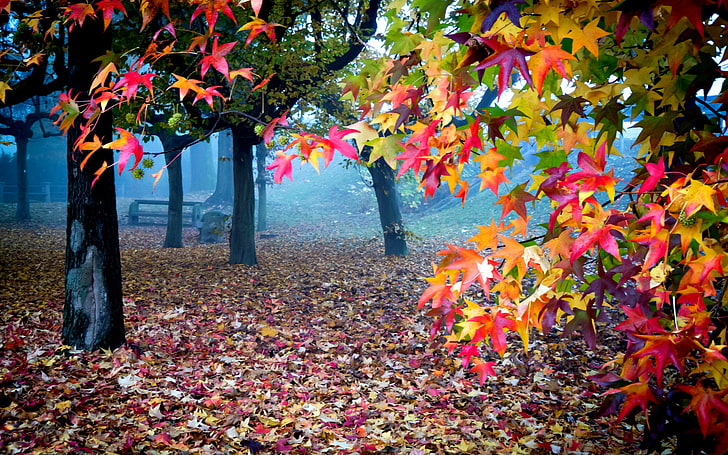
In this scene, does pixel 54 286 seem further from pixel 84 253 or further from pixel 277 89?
pixel 277 89

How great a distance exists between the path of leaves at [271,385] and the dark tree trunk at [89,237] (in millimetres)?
257

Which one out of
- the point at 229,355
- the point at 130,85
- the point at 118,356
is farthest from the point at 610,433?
the point at 118,356

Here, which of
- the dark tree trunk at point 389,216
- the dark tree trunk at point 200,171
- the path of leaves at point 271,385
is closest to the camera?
the path of leaves at point 271,385

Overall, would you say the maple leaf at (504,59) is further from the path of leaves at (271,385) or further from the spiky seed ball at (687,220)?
the path of leaves at (271,385)

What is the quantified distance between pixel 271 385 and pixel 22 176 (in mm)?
17992

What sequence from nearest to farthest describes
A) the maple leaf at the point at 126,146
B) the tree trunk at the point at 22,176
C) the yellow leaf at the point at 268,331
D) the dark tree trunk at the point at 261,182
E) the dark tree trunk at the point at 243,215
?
the maple leaf at the point at 126,146
the yellow leaf at the point at 268,331
the dark tree trunk at the point at 243,215
the tree trunk at the point at 22,176
the dark tree trunk at the point at 261,182

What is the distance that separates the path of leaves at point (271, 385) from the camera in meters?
3.42

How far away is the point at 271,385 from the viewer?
4441 mm

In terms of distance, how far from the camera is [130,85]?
2215mm

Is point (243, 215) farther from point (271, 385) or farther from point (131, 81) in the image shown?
point (131, 81)

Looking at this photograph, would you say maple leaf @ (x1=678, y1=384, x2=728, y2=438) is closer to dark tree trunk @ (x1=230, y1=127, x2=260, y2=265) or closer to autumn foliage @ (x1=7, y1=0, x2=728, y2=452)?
autumn foliage @ (x1=7, y1=0, x2=728, y2=452)

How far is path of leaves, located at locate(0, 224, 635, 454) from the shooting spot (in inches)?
135

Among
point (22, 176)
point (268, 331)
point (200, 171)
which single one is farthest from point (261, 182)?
point (200, 171)

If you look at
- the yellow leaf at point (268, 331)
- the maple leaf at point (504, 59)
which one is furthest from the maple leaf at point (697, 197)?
the yellow leaf at point (268, 331)
